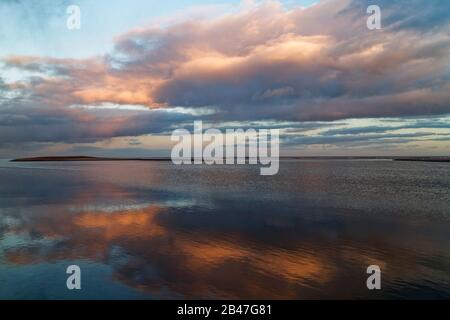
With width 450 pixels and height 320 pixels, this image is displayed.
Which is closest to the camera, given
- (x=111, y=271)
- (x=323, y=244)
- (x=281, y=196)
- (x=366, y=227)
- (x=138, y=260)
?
(x=111, y=271)

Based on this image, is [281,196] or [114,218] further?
[281,196]

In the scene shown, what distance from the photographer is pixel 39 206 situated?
26797 millimetres

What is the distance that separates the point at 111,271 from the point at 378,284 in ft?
31.4

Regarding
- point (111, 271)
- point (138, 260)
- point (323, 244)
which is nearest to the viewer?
point (111, 271)

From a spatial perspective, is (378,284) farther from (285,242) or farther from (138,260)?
(138,260)

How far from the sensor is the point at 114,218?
72.0 feet
